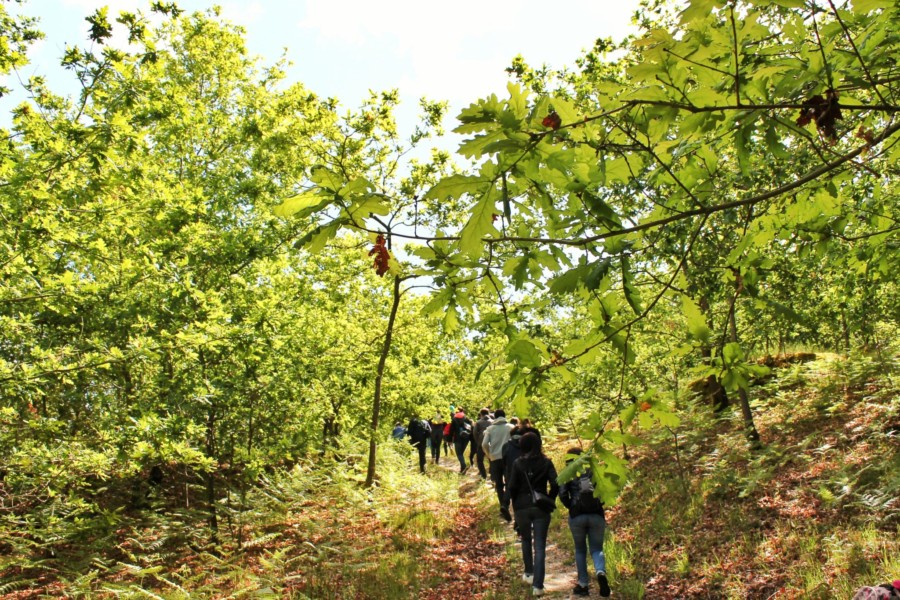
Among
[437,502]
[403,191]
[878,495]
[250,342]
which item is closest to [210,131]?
[403,191]

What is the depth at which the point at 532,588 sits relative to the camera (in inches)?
273

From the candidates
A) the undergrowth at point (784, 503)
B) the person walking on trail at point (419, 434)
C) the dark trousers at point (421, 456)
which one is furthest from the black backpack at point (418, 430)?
the undergrowth at point (784, 503)

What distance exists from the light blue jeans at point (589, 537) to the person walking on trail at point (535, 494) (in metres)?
0.37

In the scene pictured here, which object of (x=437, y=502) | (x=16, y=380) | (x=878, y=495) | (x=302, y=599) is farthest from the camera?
(x=437, y=502)

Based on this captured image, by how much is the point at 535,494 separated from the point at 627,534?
3103 mm

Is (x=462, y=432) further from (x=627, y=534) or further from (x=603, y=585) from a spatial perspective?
(x=603, y=585)

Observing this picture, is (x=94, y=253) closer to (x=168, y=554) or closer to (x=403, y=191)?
(x=168, y=554)

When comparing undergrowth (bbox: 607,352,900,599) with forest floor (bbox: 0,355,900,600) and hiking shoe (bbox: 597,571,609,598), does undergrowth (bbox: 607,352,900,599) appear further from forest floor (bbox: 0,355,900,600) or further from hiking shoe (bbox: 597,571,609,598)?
hiking shoe (bbox: 597,571,609,598)

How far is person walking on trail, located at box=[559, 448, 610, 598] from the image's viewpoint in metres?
6.49

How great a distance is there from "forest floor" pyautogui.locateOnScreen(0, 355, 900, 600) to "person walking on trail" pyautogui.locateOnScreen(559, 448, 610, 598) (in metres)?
0.33

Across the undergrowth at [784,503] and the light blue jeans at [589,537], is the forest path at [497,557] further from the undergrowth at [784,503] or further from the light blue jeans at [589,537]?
the undergrowth at [784,503]

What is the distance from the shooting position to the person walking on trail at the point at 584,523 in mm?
6488

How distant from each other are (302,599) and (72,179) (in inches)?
222

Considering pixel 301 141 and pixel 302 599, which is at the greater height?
pixel 301 141
